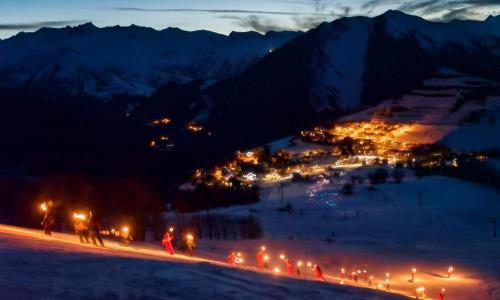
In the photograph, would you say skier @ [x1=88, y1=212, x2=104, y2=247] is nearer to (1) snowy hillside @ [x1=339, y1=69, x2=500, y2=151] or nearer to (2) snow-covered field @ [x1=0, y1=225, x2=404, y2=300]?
(2) snow-covered field @ [x1=0, y1=225, x2=404, y2=300]

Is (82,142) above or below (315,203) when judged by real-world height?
above

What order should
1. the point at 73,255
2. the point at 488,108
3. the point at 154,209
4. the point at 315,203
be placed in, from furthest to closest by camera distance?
the point at 488,108 < the point at 315,203 < the point at 154,209 < the point at 73,255

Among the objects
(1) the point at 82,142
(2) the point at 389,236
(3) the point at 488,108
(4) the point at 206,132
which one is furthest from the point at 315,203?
(4) the point at 206,132

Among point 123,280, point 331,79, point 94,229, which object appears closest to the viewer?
point 123,280

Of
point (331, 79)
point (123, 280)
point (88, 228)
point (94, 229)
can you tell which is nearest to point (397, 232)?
point (88, 228)

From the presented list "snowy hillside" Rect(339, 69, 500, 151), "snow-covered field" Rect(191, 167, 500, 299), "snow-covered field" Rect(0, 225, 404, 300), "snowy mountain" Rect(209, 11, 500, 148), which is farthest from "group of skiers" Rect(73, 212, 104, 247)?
"snowy mountain" Rect(209, 11, 500, 148)

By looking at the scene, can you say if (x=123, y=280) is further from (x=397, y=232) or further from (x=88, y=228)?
(x=397, y=232)

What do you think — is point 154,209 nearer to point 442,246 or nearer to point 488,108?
point 442,246
